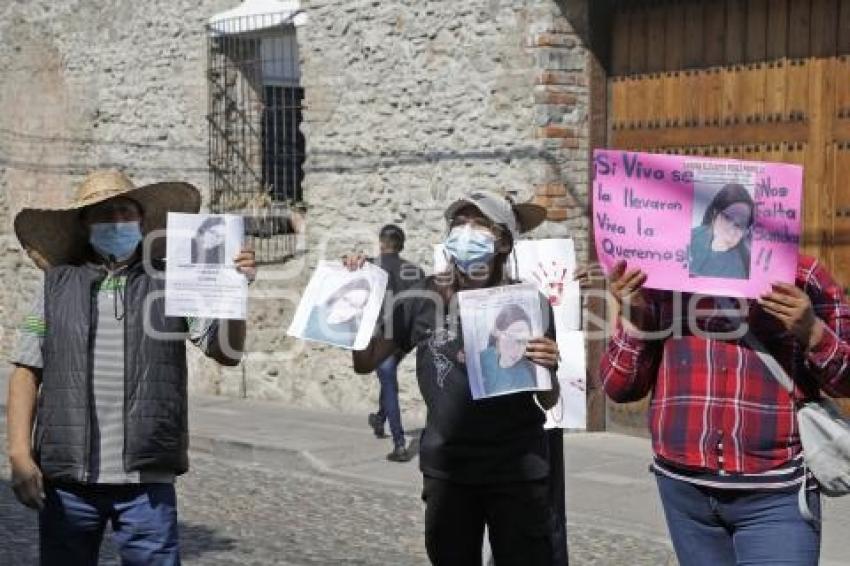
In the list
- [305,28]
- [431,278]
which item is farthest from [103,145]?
[431,278]

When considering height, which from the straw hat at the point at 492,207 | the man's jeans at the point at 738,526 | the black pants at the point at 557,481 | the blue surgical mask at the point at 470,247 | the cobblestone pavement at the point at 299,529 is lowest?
the cobblestone pavement at the point at 299,529

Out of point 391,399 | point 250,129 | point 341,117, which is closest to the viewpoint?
point 391,399

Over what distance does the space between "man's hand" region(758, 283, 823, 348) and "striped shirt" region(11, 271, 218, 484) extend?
1.93 meters

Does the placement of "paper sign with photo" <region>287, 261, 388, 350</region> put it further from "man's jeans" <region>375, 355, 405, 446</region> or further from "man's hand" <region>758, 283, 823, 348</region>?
"man's jeans" <region>375, 355, 405, 446</region>

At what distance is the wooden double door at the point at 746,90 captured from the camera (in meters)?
10.2

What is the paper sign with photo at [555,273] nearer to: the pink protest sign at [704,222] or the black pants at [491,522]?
the black pants at [491,522]

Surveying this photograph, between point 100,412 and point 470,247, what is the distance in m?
1.25

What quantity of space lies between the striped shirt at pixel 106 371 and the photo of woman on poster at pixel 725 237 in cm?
178

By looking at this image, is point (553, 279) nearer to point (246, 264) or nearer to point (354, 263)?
point (354, 263)

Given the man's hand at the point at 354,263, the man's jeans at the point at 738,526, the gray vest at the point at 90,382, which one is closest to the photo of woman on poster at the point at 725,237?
the man's jeans at the point at 738,526

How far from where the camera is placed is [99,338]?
15.6ft

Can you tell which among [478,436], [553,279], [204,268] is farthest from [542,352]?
[553,279]

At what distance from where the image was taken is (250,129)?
15211mm

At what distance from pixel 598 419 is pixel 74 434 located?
25.0 feet
